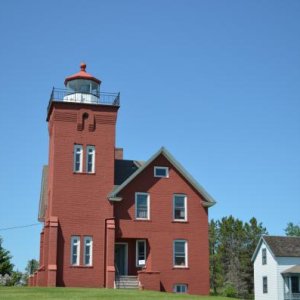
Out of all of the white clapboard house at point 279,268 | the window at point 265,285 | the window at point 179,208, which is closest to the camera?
the window at point 179,208

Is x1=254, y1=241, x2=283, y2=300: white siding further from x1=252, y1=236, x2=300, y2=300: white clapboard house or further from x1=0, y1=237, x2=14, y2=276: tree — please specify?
x1=0, y1=237, x2=14, y2=276: tree

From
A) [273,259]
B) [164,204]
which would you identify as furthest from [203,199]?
[273,259]

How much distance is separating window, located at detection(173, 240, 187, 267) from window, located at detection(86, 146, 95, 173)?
708 centimetres

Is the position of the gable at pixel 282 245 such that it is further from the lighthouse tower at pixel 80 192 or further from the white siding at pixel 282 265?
the lighthouse tower at pixel 80 192

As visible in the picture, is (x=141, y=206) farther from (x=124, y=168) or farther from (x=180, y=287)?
(x=180, y=287)

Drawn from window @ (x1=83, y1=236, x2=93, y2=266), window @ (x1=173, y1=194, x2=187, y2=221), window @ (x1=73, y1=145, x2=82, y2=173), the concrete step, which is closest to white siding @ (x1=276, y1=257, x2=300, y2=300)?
window @ (x1=173, y1=194, x2=187, y2=221)

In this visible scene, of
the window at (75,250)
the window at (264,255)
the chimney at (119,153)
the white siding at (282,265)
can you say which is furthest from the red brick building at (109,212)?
the window at (264,255)

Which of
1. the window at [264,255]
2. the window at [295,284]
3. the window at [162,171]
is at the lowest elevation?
the window at [295,284]

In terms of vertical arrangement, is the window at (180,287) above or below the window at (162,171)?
below

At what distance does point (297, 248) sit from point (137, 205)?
20.5 m

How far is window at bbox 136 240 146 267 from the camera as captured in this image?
40406mm

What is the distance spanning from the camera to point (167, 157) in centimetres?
4134

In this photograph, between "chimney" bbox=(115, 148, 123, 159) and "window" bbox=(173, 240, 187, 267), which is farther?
"chimney" bbox=(115, 148, 123, 159)

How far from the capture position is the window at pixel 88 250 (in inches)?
1528
